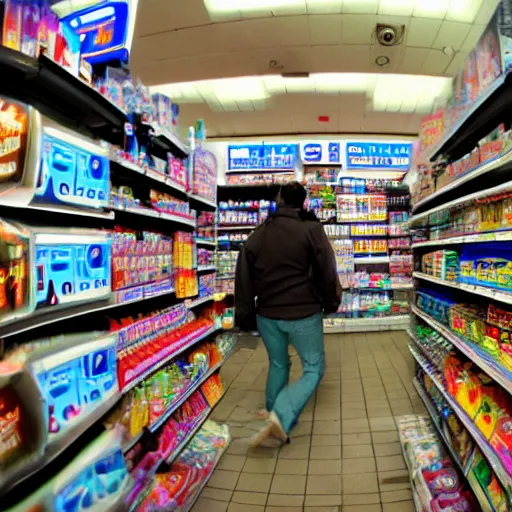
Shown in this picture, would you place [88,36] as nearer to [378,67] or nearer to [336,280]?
[336,280]

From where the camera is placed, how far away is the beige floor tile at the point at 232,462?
2.49 metres

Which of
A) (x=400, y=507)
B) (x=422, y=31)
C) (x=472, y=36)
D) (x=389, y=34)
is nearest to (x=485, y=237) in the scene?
(x=400, y=507)

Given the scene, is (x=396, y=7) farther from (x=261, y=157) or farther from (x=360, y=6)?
(x=261, y=157)

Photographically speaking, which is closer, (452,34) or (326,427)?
(326,427)

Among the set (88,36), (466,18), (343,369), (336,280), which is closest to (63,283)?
(88,36)

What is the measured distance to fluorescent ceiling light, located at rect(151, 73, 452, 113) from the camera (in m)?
6.77

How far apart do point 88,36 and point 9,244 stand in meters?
1.27

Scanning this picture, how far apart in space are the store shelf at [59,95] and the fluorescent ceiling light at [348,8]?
364 cm

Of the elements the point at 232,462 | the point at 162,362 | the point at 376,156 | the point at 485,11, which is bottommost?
the point at 232,462

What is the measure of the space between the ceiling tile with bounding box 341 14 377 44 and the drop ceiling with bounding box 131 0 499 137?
0.01 metres

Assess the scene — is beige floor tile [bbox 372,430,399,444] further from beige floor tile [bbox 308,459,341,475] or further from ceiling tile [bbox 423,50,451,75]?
ceiling tile [bbox 423,50,451,75]

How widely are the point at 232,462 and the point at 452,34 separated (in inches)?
239

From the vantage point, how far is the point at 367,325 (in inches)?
265

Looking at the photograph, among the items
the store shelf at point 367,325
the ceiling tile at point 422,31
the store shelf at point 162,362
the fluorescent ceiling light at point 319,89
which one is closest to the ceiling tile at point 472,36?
the ceiling tile at point 422,31
